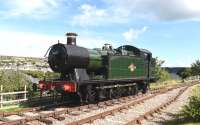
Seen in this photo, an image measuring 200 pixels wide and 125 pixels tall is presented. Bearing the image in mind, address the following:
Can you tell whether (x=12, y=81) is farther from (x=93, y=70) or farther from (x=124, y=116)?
(x=124, y=116)

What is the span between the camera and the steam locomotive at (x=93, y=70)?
59.0 feet

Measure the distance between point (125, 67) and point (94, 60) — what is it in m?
3.38

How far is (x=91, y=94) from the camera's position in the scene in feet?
63.0

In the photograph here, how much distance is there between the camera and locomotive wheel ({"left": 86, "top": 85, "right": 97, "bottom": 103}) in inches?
737

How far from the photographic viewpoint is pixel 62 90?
17.6m

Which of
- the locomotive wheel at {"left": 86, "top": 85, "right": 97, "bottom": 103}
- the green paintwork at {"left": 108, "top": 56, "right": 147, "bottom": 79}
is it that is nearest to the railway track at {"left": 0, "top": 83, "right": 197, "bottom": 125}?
the locomotive wheel at {"left": 86, "top": 85, "right": 97, "bottom": 103}

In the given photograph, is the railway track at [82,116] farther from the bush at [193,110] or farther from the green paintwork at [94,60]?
the green paintwork at [94,60]

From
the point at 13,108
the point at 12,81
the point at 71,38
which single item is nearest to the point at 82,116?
the point at 13,108

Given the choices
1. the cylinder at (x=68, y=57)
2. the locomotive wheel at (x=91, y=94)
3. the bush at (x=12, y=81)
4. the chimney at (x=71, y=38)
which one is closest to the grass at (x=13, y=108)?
the cylinder at (x=68, y=57)

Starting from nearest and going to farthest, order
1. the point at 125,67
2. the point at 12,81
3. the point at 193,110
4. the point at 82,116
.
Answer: the point at 193,110, the point at 82,116, the point at 12,81, the point at 125,67

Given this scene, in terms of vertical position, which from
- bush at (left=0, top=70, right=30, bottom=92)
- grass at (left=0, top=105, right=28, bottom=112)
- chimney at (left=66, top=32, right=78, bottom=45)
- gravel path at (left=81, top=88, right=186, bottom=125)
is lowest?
gravel path at (left=81, top=88, right=186, bottom=125)

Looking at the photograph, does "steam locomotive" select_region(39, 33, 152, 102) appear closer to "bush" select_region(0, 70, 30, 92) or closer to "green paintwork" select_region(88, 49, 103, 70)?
"green paintwork" select_region(88, 49, 103, 70)

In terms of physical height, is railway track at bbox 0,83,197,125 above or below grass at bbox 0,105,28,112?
below

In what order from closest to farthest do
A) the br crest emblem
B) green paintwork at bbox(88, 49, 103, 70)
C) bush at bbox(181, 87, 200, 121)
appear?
bush at bbox(181, 87, 200, 121)
green paintwork at bbox(88, 49, 103, 70)
the br crest emblem
